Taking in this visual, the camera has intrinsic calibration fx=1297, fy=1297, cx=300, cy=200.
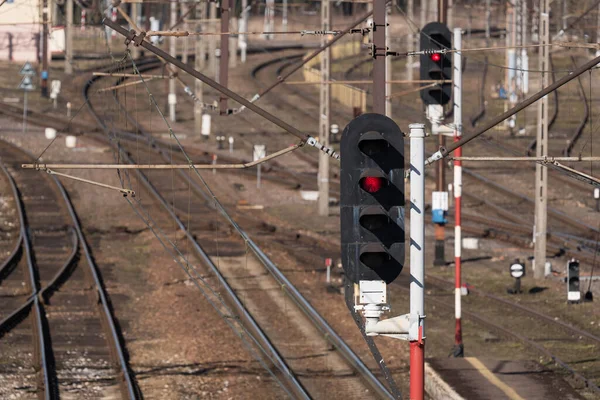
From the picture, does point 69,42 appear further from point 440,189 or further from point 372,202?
point 372,202

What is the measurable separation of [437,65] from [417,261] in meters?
7.66

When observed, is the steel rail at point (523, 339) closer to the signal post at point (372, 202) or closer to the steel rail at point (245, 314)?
the steel rail at point (245, 314)

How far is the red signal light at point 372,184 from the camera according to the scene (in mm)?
9508

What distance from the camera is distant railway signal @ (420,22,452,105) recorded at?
17281 mm

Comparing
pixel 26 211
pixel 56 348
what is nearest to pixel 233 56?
pixel 26 211

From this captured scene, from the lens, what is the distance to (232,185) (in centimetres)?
3794

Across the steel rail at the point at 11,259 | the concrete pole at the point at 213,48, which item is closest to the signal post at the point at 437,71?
the steel rail at the point at 11,259

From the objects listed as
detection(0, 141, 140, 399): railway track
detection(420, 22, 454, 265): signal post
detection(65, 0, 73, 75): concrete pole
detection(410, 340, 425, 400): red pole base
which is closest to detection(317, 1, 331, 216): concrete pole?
detection(0, 141, 140, 399): railway track

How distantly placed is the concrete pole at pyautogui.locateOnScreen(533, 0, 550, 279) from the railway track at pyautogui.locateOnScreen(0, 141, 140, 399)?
8643 mm

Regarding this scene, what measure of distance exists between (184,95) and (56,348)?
3977cm

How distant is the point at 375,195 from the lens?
31.3 feet

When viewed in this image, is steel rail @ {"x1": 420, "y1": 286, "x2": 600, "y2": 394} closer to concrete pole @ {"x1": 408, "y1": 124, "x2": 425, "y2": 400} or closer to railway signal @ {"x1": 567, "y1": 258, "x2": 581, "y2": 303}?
railway signal @ {"x1": 567, "y1": 258, "x2": 581, "y2": 303}

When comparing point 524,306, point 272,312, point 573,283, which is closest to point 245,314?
point 272,312

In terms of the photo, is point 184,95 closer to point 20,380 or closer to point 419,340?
point 20,380
